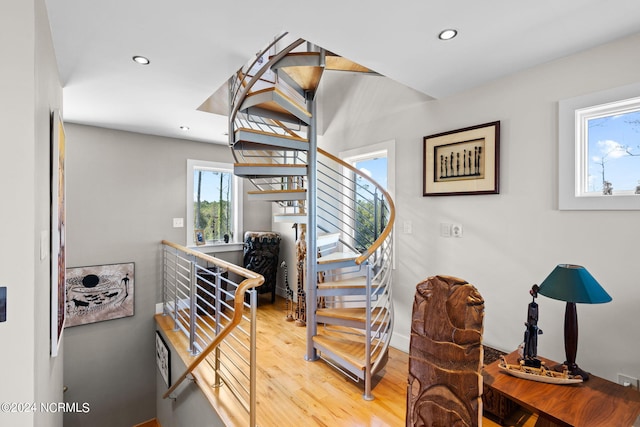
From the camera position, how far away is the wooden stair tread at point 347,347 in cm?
234

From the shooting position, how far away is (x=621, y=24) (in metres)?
1.65

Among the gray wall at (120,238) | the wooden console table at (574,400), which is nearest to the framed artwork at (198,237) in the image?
the gray wall at (120,238)

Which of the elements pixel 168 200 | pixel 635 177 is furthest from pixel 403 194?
pixel 168 200

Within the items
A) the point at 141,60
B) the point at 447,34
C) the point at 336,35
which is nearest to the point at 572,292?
the point at 447,34

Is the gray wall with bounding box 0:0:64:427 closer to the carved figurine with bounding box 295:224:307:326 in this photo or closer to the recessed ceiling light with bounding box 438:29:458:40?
the recessed ceiling light with bounding box 438:29:458:40

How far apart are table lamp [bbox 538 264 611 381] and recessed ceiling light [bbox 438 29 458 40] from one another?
1.44 metres

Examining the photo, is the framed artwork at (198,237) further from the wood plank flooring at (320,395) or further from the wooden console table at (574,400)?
the wooden console table at (574,400)

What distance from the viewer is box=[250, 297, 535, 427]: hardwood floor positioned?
1.97 m

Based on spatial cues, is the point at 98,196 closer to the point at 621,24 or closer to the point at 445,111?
the point at 445,111

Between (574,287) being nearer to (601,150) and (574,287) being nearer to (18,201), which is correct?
(601,150)

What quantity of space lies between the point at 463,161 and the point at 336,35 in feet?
4.88

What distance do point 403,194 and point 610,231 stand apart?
153cm

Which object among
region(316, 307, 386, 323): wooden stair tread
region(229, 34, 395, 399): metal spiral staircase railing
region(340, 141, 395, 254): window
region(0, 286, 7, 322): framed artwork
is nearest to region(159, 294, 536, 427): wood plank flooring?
region(229, 34, 395, 399): metal spiral staircase railing

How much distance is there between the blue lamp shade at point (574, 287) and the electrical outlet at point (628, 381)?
0.67m
